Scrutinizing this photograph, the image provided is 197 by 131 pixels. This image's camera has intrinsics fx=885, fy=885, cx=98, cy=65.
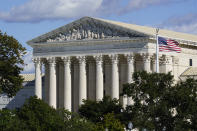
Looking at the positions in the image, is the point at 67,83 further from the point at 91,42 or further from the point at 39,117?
the point at 39,117

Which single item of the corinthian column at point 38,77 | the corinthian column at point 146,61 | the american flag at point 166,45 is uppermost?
the american flag at point 166,45

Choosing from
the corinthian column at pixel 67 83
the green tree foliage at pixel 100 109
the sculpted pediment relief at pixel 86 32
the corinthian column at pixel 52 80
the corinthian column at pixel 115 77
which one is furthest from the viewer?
the corinthian column at pixel 52 80

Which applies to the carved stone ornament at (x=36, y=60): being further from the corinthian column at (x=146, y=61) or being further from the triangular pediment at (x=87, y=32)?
the corinthian column at (x=146, y=61)

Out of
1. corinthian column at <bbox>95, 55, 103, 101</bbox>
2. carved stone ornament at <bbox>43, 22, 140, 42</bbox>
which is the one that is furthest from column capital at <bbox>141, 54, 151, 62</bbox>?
corinthian column at <bbox>95, 55, 103, 101</bbox>

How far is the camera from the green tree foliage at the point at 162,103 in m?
124

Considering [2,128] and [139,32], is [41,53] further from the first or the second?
[2,128]

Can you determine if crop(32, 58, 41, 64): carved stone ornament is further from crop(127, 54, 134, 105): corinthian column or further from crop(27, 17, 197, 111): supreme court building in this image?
crop(127, 54, 134, 105): corinthian column

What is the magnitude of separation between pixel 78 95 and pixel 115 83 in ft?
41.7

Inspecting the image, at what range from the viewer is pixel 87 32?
172250 mm

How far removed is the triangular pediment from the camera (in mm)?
166875

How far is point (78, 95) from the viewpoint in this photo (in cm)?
17762

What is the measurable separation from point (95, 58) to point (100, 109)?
63.1ft

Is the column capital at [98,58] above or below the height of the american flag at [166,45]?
below

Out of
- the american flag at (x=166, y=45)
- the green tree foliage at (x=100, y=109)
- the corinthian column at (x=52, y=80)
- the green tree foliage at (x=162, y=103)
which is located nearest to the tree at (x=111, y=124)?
the green tree foliage at (x=162, y=103)
